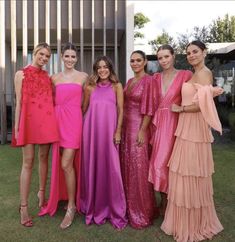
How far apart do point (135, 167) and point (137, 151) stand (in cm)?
17

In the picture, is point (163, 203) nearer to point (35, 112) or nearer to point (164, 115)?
point (164, 115)

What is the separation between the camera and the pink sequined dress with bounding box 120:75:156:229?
3.75m

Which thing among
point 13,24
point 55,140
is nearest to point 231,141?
point 13,24

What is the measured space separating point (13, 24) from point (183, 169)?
653 centimetres

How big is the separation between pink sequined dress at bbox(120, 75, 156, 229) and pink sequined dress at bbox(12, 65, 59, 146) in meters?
0.75

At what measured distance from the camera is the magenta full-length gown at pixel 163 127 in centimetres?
352

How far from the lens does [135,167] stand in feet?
12.4

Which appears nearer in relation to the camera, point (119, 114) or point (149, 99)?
point (149, 99)

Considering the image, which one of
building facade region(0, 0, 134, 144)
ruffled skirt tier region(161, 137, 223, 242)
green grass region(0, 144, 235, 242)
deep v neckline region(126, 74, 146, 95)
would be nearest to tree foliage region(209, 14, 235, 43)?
building facade region(0, 0, 134, 144)

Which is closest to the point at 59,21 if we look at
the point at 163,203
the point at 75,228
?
the point at 163,203

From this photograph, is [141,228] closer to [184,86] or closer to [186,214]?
[186,214]

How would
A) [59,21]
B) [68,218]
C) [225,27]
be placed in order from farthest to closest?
1. [225,27]
2. [59,21]
3. [68,218]

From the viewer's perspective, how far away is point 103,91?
376 centimetres

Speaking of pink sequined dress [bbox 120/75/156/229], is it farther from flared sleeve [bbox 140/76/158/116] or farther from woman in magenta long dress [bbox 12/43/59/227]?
woman in magenta long dress [bbox 12/43/59/227]
